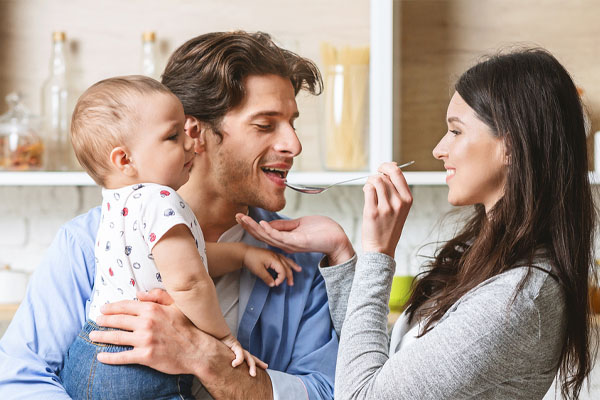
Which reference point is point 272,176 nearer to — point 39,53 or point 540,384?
point 540,384

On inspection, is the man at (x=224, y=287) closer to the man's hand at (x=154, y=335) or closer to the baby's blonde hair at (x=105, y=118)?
the man's hand at (x=154, y=335)

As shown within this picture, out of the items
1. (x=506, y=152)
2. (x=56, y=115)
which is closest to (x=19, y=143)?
(x=56, y=115)

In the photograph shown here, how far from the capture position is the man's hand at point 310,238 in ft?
4.61

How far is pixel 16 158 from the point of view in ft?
6.30

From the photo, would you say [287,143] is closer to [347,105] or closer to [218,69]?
[218,69]

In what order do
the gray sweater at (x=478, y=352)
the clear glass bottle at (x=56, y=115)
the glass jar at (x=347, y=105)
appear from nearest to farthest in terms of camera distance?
1. the gray sweater at (x=478, y=352)
2. the glass jar at (x=347, y=105)
3. the clear glass bottle at (x=56, y=115)

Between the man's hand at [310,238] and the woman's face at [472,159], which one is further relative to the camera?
the man's hand at [310,238]

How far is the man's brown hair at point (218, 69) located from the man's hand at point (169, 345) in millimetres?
477

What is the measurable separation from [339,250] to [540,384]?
470mm

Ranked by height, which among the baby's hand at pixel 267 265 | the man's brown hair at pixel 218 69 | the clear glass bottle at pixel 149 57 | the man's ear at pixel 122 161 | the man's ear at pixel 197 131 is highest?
the clear glass bottle at pixel 149 57

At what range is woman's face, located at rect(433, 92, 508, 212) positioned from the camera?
1.19m

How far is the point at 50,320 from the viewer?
1303 millimetres

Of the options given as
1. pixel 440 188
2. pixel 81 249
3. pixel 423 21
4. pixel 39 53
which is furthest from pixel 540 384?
pixel 39 53

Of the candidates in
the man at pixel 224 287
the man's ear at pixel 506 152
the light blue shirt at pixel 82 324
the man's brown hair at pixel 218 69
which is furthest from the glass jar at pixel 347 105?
the man's ear at pixel 506 152
